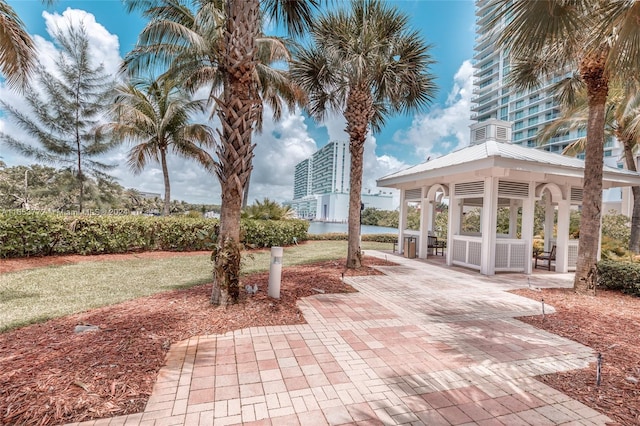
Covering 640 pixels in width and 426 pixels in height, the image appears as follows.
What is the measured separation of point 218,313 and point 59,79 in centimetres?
1764

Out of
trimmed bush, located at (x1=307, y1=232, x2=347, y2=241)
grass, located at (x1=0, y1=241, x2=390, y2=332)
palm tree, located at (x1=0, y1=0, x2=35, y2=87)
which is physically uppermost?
palm tree, located at (x1=0, y1=0, x2=35, y2=87)

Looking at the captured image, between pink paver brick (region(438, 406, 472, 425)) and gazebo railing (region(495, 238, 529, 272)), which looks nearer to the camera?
pink paver brick (region(438, 406, 472, 425))

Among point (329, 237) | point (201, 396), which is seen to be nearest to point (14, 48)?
point (201, 396)

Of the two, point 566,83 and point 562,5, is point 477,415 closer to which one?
point 562,5

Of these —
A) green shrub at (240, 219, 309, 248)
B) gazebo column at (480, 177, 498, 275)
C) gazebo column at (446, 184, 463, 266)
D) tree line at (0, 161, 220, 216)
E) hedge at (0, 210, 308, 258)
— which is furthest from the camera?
tree line at (0, 161, 220, 216)

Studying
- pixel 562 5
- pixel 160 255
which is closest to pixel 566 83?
pixel 562 5

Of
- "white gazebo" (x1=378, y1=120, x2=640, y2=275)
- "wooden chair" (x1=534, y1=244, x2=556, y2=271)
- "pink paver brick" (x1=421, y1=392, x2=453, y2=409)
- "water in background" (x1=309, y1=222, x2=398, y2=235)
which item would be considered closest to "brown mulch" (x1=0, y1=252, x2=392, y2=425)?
"pink paver brick" (x1=421, y1=392, x2=453, y2=409)

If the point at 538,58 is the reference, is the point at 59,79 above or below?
above

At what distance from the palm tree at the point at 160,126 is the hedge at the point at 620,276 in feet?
54.1

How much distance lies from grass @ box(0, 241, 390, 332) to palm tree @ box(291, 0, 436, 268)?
15.1ft

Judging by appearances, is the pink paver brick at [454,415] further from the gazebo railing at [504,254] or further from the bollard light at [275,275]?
the gazebo railing at [504,254]

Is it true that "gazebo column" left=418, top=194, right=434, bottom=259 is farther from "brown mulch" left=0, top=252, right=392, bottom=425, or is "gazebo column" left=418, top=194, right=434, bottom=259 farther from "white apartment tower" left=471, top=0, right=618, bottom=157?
"white apartment tower" left=471, top=0, right=618, bottom=157

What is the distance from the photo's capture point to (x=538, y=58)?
329 inches

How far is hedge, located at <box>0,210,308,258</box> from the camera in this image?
28.6 feet
